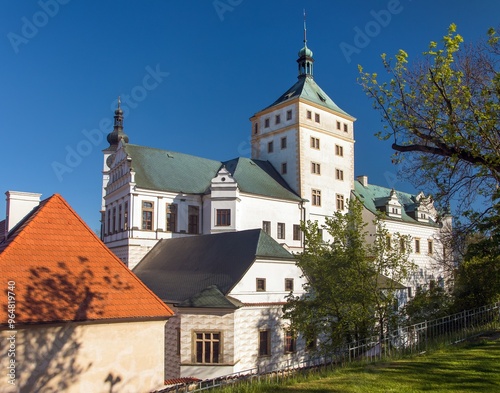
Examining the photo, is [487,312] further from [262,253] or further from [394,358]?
[262,253]

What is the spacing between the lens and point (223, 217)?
36344 mm

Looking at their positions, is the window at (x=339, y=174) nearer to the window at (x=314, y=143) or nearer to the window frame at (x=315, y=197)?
the window frame at (x=315, y=197)

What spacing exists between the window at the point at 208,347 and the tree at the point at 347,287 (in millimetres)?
3798

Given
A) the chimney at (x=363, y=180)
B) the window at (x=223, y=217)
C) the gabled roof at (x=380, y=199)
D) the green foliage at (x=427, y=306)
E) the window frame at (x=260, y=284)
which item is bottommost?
the green foliage at (x=427, y=306)

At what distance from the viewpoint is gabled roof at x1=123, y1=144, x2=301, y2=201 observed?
37125 millimetres

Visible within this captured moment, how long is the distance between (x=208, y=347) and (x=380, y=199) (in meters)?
31.9

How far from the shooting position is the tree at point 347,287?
1939cm

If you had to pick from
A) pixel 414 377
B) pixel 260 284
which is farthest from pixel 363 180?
pixel 414 377

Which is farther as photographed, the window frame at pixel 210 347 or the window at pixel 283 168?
the window at pixel 283 168

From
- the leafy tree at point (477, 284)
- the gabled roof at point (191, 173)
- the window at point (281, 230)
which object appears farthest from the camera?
the window at point (281, 230)

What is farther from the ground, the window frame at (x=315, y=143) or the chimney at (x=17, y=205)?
the window frame at (x=315, y=143)

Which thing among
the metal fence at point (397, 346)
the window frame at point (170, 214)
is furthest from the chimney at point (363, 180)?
the metal fence at point (397, 346)

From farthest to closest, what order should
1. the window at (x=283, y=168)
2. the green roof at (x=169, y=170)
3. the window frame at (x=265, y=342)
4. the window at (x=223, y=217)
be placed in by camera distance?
1. the window at (x=283, y=168)
2. the green roof at (x=169, y=170)
3. the window at (x=223, y=217)
4. the window frame at (x=265, y=342)

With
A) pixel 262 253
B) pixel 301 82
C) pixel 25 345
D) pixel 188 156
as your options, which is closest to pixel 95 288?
pixel 25 345
